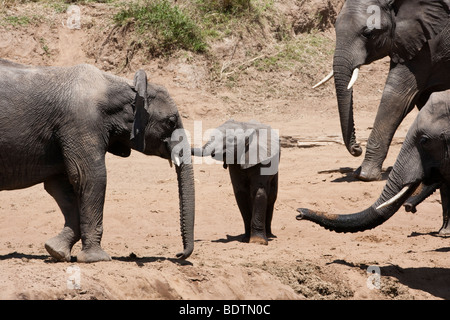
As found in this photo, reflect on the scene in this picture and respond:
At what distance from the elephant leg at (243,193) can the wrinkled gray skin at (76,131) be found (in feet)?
6.60

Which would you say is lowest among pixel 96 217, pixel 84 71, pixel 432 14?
pixel 96 217

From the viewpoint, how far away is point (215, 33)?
1759 centimetres

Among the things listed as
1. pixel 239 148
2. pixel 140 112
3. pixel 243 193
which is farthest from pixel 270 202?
pixel 140 112

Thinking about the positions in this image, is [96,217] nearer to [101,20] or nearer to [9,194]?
[9,194]

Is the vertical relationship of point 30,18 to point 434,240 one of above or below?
above

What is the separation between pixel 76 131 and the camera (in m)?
7.52

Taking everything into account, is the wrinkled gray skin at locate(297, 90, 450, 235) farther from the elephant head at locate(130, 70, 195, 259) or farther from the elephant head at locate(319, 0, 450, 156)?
the elephant head at locate(319, 0, 450, 156)

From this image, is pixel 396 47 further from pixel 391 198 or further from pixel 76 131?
pixel 76 131

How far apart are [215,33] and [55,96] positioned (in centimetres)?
1030

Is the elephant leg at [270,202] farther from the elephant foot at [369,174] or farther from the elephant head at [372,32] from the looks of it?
the elephant foot at [369,174]

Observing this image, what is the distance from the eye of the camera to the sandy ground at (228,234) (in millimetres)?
7363

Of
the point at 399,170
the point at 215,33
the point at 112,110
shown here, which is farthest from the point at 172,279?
the point at 215,33

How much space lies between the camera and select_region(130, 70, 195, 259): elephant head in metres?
7.82
